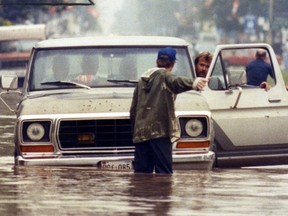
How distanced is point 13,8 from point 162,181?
2199 inches

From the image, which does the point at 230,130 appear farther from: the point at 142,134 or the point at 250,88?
the point at 142,134

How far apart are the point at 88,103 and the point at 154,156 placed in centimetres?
100

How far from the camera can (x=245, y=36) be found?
11344 cm

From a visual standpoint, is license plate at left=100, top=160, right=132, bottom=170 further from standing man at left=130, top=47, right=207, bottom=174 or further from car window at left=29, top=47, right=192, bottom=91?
car window at left=29, top=47, right=192, bottom=91

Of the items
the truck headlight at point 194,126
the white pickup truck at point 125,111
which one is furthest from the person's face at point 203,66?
the truck headlight at point 194,126

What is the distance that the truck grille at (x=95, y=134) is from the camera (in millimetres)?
15695

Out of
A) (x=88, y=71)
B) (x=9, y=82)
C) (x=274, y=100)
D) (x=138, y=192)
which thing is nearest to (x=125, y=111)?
(x=88, y=71)

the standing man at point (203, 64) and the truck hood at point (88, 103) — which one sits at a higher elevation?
the standing man at point (203, 64)

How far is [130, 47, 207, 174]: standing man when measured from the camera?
49.3 feet

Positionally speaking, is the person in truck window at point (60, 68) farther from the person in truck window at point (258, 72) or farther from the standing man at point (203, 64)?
the person in truck window at point (258, 72)

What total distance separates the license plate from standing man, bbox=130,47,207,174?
615mm

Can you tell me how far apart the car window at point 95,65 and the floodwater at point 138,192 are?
3.99ft

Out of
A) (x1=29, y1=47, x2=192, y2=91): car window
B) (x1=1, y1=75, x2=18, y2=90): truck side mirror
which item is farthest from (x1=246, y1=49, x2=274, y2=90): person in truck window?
(x1=1, y1=75, x2=18, y2=90): truck side mirror

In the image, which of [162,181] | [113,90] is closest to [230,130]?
[113,90]
